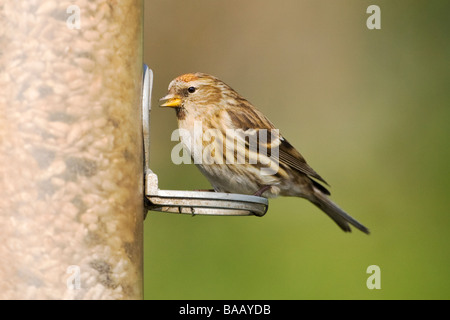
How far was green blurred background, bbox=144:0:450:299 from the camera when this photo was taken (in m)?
6.73

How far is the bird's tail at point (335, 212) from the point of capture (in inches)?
234

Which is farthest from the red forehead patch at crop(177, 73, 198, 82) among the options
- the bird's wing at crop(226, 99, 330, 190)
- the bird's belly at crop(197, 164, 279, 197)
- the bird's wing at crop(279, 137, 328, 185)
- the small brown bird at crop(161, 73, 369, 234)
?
the bird's wing at crop(279, 137, 328, 185)

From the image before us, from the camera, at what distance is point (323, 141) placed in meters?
8.46

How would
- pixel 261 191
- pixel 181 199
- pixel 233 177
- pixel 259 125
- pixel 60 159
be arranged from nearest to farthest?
pixel 60 159, pixel 181 199, pixel 233 177, pixel 261 191, pixel 259 125

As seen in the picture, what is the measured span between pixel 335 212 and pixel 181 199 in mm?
2194

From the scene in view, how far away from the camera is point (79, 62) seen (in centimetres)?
373

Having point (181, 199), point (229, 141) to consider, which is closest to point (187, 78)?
point (229, 141)

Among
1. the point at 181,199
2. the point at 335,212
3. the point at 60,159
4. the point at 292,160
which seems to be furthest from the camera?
the point at 335,212

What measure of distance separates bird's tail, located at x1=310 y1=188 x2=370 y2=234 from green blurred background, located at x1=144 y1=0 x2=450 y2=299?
601 millimetres

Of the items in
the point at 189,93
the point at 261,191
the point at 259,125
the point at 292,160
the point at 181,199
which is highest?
the point at 189,93

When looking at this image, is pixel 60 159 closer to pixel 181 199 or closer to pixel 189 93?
pixel 181 199

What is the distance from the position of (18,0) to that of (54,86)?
0.36 metres

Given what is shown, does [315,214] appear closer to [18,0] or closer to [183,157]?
[183,157]

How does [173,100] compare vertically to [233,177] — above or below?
above
